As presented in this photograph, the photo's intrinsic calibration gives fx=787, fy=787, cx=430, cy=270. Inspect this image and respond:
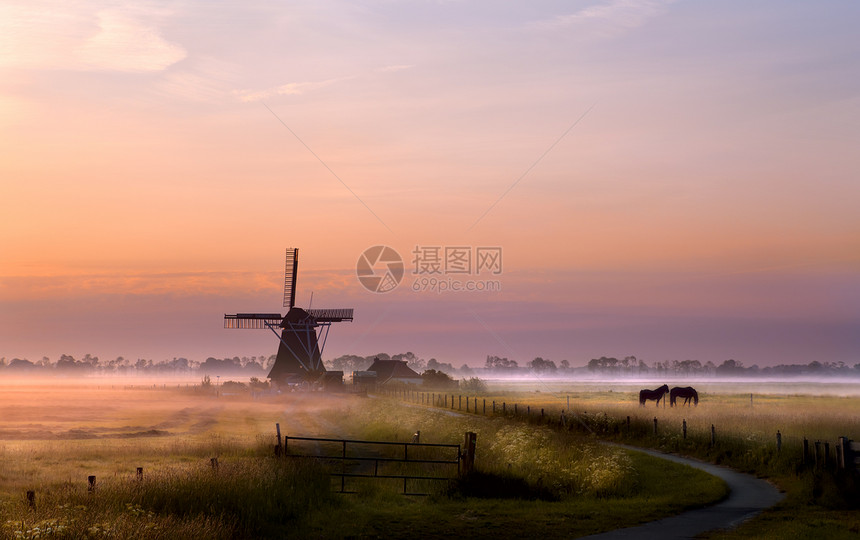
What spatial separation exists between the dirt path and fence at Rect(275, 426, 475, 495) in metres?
7.56

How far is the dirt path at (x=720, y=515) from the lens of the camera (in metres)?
19.7

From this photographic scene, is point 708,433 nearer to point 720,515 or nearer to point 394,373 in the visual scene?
point 720,515

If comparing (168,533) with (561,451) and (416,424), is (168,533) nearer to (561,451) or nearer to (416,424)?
(561,451)

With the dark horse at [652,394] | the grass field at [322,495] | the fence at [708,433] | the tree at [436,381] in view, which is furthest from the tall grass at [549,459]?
the tree at [436,381]

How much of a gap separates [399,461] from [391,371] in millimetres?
109940

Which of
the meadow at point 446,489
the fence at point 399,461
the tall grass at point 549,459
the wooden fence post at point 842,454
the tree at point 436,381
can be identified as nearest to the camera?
the meadow at point 446,489

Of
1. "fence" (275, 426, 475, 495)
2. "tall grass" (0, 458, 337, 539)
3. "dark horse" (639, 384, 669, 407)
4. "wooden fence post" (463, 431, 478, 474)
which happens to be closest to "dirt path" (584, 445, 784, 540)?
"fence" (275, 426, 475, 495)

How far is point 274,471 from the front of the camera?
91.6ft

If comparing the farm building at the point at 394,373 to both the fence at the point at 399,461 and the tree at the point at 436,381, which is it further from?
the fence at the point at 399,461

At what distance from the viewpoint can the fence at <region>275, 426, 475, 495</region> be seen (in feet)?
93.5

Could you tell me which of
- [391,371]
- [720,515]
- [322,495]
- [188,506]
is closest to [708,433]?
[720,515]

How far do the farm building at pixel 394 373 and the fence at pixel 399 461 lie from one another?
304 feet

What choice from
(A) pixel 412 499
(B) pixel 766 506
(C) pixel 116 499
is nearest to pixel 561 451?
(A) pixel 412 499

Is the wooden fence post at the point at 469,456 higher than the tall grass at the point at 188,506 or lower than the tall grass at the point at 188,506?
higher
